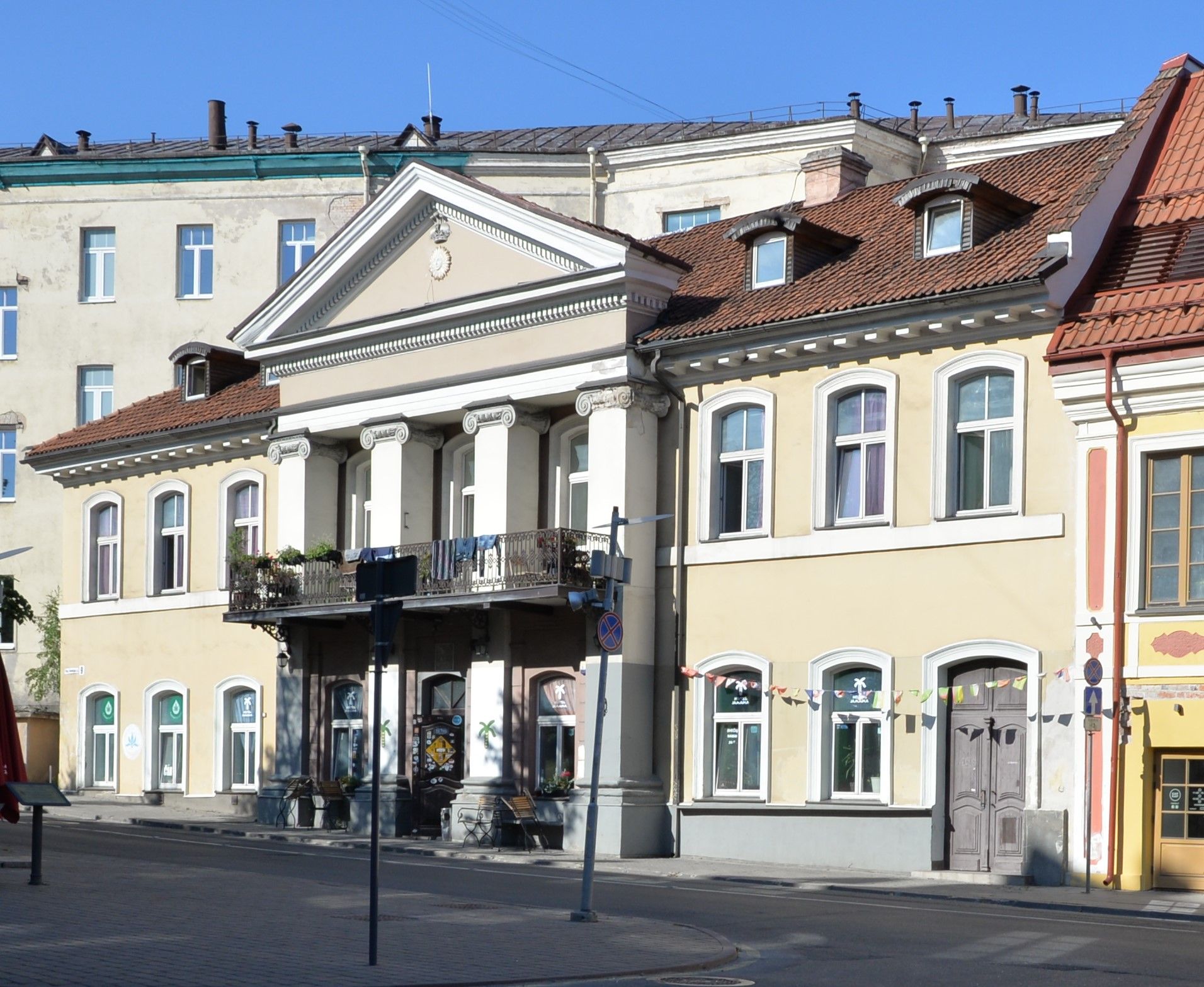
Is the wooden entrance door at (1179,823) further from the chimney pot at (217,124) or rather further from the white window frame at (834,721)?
the chimney pot at (217,124)

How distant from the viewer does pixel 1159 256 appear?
24266 millimetres

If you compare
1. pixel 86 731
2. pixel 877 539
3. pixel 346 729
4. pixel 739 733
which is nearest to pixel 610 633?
pixel 877 539

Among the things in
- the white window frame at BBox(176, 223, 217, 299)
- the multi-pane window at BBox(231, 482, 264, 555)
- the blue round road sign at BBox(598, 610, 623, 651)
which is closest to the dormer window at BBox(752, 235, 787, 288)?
the blue round road sign at BBox(598, 610, 623, 651)

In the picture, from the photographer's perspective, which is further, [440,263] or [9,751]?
[440,263]

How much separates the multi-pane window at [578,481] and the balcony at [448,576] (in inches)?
57.9

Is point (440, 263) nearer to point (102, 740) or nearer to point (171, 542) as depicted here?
point (171, 542)

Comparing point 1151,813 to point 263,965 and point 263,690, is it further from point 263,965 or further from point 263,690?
point 263,690

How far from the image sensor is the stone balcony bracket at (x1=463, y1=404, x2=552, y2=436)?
29656 millimetres

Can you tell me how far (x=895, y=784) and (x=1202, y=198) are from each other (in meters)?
8.86

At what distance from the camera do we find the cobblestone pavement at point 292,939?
12.7 metres

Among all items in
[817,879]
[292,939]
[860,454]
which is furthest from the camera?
[860,454]

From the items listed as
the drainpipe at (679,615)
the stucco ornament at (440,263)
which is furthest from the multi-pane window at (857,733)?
the stucco ornament at (440,263)

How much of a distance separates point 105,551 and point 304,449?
8244 millimetres

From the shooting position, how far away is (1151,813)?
22297mm
